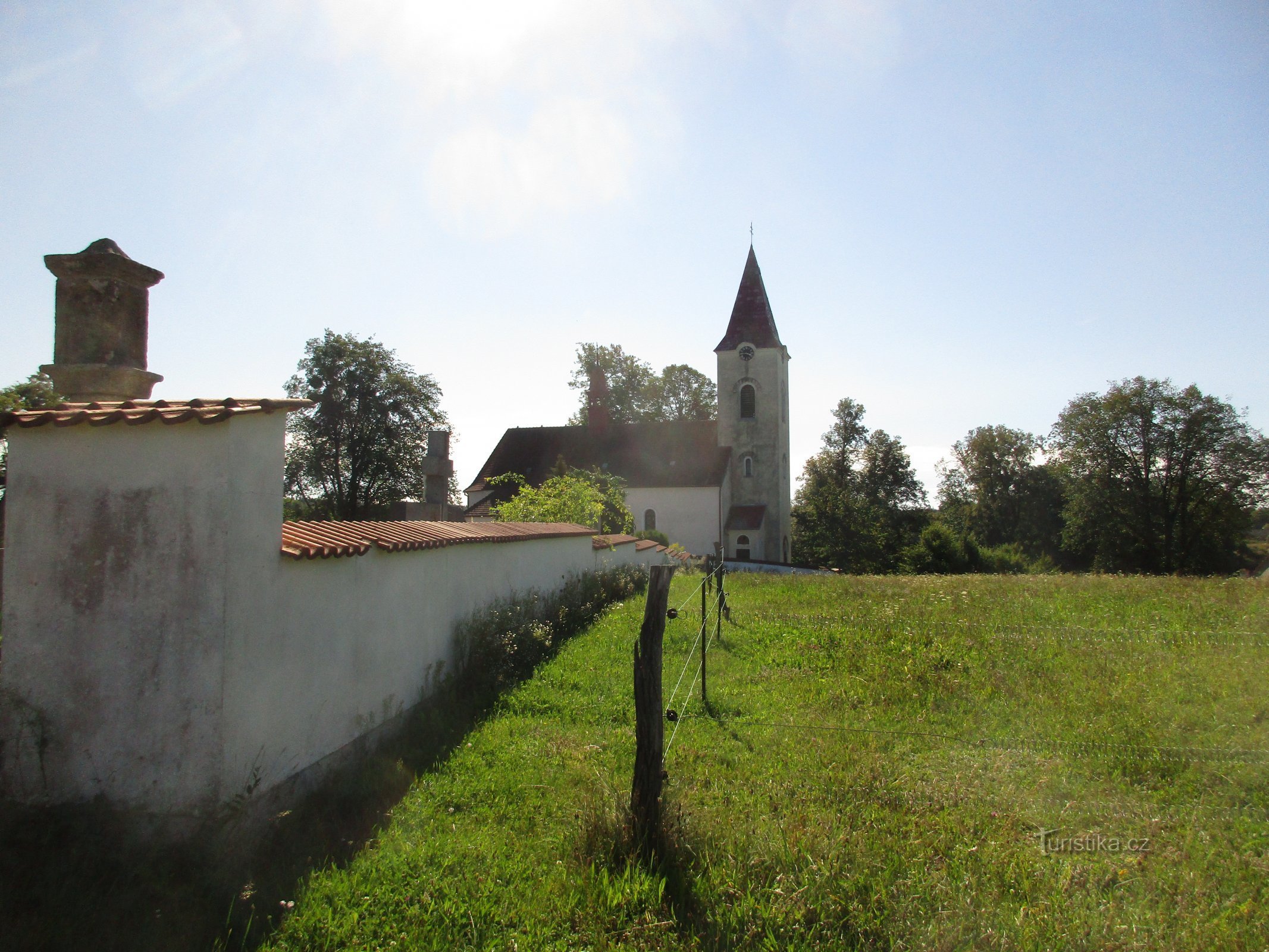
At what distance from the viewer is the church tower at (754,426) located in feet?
129

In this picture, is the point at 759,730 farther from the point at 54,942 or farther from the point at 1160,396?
the point at 1160,396

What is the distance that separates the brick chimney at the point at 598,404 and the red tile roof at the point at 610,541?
81.8 feet

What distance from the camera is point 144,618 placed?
14.0ft

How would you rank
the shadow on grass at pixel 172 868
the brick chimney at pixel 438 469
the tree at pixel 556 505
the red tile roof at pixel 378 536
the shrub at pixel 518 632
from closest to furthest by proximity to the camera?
1. the shadow on grass at pixel 172 868
2. the red tile roof at pixel 378 536
3. the shrub at pixel 518 632
4. the brick chimney at pixel 438 469
5. the tree at pixel 556 505

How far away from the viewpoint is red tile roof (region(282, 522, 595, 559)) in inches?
201

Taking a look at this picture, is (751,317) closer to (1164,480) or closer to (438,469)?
(1164,480)

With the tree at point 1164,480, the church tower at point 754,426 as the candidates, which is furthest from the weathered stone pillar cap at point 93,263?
the tree at point 1164,480

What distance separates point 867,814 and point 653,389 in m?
51.2

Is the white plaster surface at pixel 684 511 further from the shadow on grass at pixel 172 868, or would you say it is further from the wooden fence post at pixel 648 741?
the wooden fence post at pixel 648 741

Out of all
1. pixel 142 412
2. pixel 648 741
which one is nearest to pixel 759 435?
pixel 648 741

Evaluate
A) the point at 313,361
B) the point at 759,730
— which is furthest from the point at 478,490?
the point at 759,730

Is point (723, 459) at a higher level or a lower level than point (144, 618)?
higher

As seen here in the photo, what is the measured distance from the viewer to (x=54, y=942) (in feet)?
11.1

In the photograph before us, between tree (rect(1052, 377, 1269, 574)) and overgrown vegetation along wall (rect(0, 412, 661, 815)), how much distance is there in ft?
147
